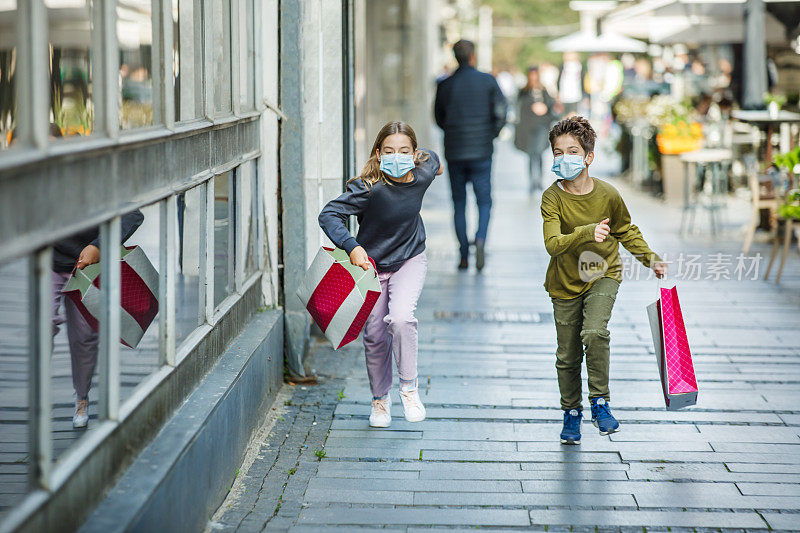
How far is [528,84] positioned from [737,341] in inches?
412

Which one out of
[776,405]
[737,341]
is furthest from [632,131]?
[776,405]

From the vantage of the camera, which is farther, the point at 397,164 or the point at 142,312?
the point at 397,164

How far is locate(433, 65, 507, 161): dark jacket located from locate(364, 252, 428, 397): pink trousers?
4952 millimetres

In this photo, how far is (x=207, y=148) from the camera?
4875 millimetres

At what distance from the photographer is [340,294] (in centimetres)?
531

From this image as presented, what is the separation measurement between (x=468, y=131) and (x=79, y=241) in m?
7.30

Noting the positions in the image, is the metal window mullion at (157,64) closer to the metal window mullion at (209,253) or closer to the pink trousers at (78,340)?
the pink trousers at (78,340)

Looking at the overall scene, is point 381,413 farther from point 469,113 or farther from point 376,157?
point 469,113

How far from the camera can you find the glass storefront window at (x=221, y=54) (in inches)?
206

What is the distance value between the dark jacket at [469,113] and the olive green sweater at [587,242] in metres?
5.28

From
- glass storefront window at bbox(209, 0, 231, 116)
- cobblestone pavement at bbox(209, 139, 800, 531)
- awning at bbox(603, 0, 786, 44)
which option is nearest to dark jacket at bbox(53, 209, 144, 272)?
cobblestone pavement at bbox(209, 139, 800, 531)

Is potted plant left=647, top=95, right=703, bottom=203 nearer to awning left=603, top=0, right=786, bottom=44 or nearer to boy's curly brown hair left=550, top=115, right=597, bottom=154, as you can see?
awning left=603, top=0, right=786, bottom=44

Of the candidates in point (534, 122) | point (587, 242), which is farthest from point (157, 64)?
point (534, 122)

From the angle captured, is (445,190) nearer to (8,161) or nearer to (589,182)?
(589,182)
